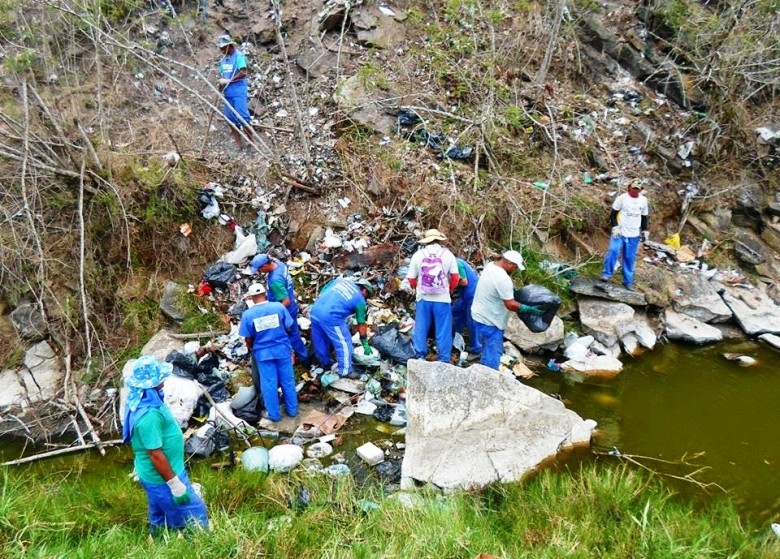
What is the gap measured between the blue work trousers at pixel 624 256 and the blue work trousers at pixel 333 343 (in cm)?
330

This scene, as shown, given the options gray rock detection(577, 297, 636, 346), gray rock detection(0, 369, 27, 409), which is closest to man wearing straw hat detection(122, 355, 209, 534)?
gray rock detection(0, 369, 27, 409)

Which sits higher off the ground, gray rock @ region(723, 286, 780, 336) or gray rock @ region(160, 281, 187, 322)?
gray rock @ region(160, 281, 187, 322)

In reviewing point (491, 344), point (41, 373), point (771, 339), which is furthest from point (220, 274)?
point (771, 339)

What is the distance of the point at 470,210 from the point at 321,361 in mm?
2527

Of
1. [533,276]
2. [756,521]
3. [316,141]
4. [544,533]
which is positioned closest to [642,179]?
[533,276]

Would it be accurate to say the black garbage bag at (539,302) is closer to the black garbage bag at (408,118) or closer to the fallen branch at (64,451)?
the black garbage bag at (408,118)

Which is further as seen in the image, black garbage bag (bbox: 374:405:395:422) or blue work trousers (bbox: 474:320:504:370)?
blue work trousers (bbox: 474:320:504:370)

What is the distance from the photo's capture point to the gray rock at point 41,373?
5512mm

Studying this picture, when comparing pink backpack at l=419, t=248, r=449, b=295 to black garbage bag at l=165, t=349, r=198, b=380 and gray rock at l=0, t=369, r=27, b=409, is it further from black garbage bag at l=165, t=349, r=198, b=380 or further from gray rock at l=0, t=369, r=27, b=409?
gray rock at l=0, t=369, r=27, b=409

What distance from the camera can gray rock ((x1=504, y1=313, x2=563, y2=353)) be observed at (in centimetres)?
596

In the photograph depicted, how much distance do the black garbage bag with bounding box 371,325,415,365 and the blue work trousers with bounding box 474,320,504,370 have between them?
0.74 m

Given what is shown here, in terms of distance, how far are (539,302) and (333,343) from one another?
195 centimetres

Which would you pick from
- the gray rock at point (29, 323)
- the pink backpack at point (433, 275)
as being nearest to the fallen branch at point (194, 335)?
the gray rock at point (29, 323)

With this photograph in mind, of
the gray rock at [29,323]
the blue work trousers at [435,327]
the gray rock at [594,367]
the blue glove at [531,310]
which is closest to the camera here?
the blue glove at [531,310]
